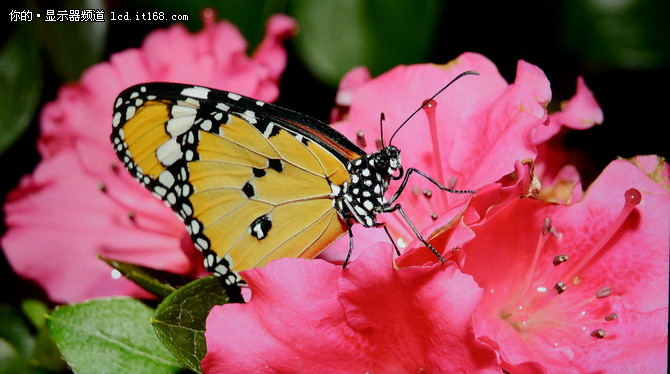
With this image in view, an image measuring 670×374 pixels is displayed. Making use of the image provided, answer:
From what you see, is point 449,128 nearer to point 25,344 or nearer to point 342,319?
point 342,319

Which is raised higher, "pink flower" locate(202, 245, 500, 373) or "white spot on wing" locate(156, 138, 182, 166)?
"white spot on wing" locate(156, 138, 182, 166)

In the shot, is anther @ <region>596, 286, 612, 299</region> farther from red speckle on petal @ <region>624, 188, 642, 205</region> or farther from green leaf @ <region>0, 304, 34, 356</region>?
green leaf @ <region>0, 304, 34, 356</region>

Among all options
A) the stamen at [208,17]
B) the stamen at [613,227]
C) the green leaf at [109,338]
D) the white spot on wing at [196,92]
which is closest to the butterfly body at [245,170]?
the white spot on wing at [196,92]

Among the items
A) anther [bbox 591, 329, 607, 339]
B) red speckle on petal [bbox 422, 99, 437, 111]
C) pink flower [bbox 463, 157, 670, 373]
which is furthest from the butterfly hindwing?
anther [bbox 591, 329, 607, 339]

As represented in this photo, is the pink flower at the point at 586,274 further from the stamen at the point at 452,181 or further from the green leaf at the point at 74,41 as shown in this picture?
the green leaf at the point at 74,41

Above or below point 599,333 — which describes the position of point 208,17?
Answer: above

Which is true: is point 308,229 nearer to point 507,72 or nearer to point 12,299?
point 507,72

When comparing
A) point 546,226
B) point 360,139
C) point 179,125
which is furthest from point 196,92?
point 546,226
